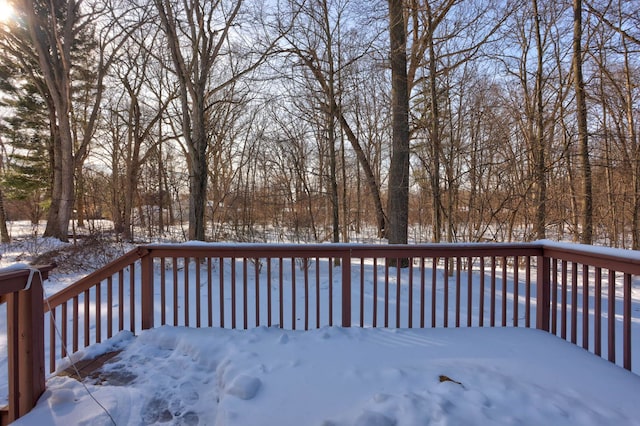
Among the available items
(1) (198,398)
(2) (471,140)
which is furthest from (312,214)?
(1) (198,398)

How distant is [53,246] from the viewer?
8.49 meters

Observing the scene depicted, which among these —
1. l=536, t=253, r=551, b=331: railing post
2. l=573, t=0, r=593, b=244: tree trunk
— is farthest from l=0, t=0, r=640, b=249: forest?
l=536, t=253, r=551, b=331: railing post

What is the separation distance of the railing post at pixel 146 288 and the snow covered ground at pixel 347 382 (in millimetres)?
248

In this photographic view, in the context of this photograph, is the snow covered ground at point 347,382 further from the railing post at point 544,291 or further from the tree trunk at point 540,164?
the tree trunk at point 540,164

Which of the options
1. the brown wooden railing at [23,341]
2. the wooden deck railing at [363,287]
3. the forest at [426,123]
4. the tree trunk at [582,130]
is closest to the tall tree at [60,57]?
the forest at [426,123]

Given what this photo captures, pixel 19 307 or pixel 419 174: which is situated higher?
pixel 419 174

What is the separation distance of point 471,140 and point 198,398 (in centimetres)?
704

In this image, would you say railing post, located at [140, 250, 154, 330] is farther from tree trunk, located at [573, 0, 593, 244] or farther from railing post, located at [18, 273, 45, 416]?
tree trunk, located at [573, 0, 593, 244]

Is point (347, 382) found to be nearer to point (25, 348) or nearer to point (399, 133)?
point (25, 348)

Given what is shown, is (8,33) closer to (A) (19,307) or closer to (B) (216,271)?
(B) (216,271)

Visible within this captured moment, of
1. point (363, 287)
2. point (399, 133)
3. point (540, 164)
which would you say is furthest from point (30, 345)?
point (540, 164)

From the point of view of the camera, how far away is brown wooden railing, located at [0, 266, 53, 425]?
1.84 meters

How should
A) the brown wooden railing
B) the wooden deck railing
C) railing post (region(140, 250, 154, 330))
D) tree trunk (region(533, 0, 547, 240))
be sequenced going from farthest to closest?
1. tree trunk (region(533, 0, 547, 240))
2. railing post (region(140, 250, 154, 330))
3. the wooden deck railing
4. the brown wooden railing

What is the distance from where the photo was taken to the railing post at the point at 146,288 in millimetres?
2998
